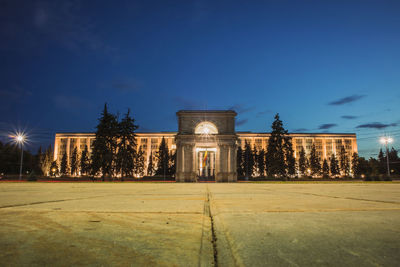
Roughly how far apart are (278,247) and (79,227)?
6.19 ft

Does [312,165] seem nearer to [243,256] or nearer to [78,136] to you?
[243,256]

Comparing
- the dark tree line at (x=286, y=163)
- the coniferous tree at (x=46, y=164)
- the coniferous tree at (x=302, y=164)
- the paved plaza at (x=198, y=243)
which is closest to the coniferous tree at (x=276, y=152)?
the dark tree line at (x=286, y=163)

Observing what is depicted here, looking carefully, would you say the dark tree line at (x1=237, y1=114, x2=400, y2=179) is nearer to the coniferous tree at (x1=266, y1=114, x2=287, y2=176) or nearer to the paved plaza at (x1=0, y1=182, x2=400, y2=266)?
the coniferous tree at (x1=266, y1=114, x2=287, y2=176)

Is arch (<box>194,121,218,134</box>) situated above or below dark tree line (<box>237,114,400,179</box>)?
above

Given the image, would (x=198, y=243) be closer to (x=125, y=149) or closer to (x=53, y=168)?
(x=125, y=149)

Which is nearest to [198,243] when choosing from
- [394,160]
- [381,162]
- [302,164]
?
[302,164]

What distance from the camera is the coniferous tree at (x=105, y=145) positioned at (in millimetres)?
45531

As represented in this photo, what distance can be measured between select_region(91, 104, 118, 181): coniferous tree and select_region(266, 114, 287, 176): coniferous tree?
33.9 metres

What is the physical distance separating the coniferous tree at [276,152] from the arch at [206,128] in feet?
44.5

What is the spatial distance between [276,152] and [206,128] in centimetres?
1675

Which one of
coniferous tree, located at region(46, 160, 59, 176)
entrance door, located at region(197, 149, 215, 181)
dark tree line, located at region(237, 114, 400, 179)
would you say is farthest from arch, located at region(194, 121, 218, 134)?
coniferous tree, located at region(46, 160, 59, 176)

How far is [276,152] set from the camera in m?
52.9

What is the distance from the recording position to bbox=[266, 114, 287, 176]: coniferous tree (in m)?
51.5

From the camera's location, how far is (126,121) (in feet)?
167
